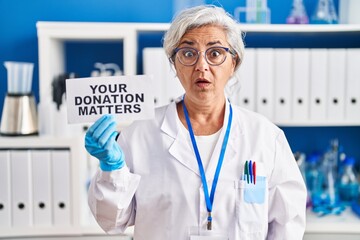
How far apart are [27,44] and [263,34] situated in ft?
4.07

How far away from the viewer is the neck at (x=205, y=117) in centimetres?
125

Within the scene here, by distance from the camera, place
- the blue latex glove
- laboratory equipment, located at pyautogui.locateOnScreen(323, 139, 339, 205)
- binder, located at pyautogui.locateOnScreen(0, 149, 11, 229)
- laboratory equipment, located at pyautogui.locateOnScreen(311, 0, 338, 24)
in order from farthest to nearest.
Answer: laboratory equipment, located at pyautogui.locateOnScreen(323, 139, 339, 205) < laboratory equipment, located at pyautogui.locateOnScreen(311, 0, 338, 24) < binder, located at pyautogui.locateOnScreen(0, 149, 11, 229) < the blue latex glove

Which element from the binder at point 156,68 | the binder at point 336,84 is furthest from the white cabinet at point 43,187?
the binder at point 336,84

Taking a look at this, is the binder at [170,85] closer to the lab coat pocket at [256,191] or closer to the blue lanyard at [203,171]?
the blue lanyard at [203,171]

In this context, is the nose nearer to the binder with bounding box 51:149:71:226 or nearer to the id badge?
the id badge

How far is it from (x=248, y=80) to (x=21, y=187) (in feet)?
3.66

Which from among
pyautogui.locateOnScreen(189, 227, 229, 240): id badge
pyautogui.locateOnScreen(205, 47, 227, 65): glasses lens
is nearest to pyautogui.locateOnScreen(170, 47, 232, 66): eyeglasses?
pyautogui.locateOnScreen(205, 47, 227, 65): glasses lens

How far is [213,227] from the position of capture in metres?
1.15

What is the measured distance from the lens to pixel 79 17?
89.4 inches

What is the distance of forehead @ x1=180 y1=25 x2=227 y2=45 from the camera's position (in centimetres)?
116

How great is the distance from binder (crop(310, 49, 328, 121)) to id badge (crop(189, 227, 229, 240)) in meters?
1.08

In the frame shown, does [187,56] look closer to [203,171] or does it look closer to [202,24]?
[202,24]

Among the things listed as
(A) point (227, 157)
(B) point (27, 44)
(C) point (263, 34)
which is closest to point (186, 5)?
(C) point (263, 34)

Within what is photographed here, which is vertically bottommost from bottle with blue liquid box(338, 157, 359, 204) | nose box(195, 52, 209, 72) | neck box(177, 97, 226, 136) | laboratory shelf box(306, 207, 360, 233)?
laboratory shelf box(306, 207, 360, 233)
